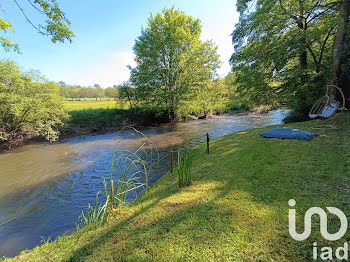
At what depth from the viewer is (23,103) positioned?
9195mm

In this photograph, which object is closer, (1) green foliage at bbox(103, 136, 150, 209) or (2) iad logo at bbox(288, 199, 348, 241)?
(2) iad logo at bbox(288, 199, 348, 241)

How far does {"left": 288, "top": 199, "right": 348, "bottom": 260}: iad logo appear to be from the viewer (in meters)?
1.71

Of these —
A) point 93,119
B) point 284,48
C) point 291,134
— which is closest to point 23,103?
point 93,119

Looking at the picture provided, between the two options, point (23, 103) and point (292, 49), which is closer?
point (292, 49)

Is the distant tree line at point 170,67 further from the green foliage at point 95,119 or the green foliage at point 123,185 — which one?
the green foliage at point 123,185

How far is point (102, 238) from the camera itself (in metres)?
2.29

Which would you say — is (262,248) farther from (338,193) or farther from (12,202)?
(12,202)

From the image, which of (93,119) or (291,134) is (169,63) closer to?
(93,119)

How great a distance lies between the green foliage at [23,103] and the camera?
9039mm

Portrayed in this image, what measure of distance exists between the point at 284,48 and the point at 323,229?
8.50 metres

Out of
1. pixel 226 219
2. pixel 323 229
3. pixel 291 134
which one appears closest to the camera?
pixel 323 229

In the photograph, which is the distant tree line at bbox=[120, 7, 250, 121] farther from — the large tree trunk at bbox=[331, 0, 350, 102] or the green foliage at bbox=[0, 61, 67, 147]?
the large tree trunk at bbox=[331, 0, 350, 102]

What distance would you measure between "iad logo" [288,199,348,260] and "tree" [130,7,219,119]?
15212 mm

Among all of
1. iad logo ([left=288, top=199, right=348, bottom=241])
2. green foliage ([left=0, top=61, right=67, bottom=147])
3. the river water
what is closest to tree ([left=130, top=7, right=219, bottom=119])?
green foliage ([left=0, top=61, right=67, bottom=147])
